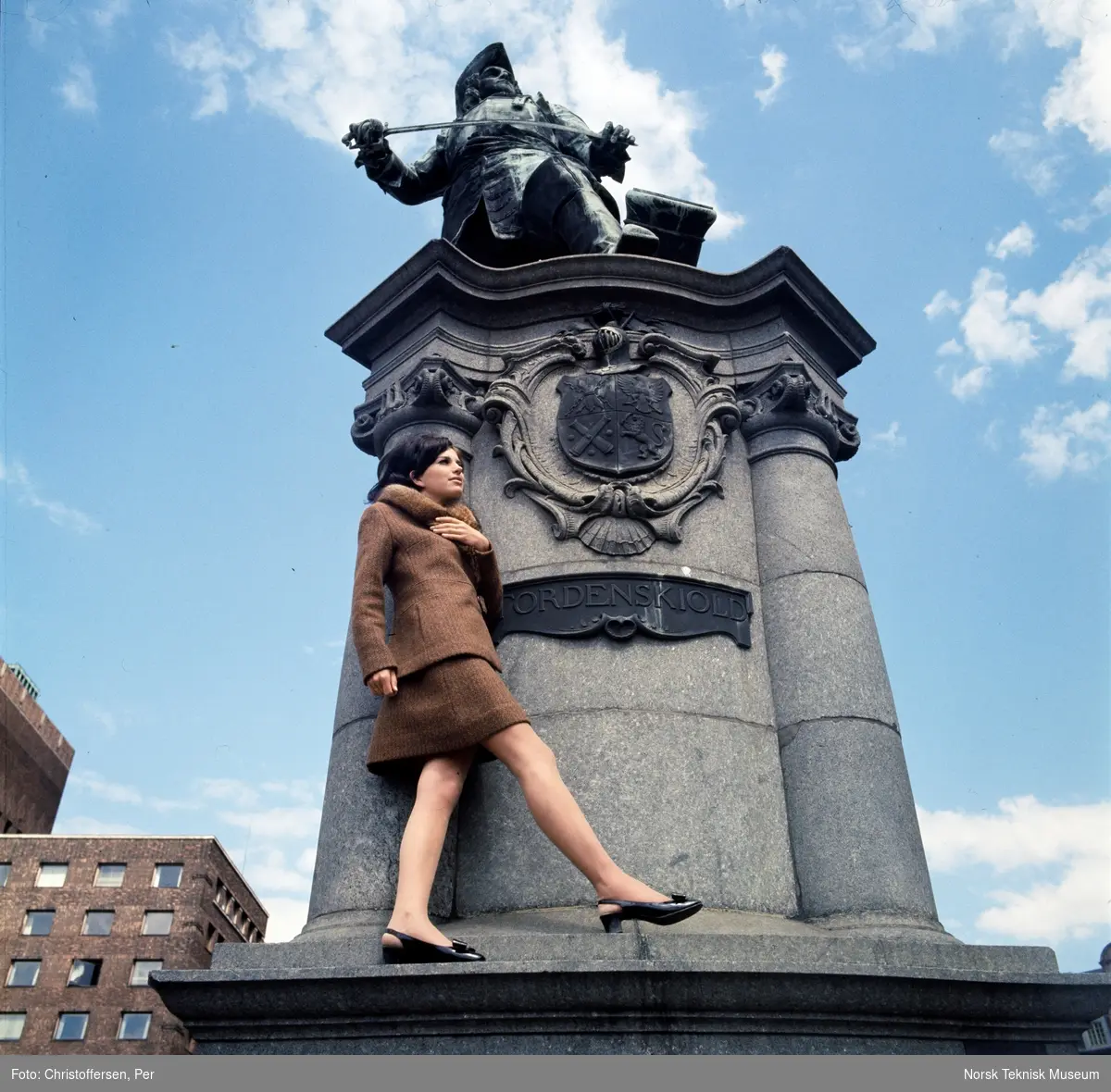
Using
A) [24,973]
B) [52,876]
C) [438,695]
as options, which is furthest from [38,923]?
[438,695]

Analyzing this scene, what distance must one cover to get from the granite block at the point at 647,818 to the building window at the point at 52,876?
72451 millimetres

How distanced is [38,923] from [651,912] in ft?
245

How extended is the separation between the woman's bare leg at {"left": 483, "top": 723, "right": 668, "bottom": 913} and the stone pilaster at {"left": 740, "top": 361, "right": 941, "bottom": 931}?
1.22 metres

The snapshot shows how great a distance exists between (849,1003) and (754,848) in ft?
4.19

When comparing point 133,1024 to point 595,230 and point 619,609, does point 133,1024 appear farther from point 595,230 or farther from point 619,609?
point 619,609

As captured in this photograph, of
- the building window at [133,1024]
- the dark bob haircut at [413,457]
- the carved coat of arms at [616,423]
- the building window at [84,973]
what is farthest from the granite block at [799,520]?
the building window at [84,973]

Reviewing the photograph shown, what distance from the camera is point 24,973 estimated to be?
216 feet

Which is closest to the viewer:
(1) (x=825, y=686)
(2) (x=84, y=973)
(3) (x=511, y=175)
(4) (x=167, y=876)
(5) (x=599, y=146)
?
(1) (x=825, y=686)

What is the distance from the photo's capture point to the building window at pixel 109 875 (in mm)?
68000

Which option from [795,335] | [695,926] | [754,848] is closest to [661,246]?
[795,335]

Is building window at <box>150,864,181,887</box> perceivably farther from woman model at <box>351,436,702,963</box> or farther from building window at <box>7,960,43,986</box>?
woman model at <box>351,436,702,963</box>

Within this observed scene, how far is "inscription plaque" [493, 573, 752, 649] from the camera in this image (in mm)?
5660

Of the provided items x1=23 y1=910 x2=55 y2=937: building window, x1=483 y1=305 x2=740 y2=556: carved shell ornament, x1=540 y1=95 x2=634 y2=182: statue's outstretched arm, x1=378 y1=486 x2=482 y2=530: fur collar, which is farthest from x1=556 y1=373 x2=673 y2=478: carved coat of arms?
x1=23 y1=910 x2=55 y2=937: building window

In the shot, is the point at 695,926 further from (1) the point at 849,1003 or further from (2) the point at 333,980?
(2) the point at 333,980
